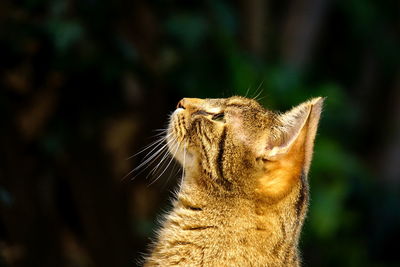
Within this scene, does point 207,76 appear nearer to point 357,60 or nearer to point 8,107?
point 8,107

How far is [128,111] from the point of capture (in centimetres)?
735

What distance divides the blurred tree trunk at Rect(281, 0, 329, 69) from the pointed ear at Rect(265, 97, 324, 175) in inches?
217

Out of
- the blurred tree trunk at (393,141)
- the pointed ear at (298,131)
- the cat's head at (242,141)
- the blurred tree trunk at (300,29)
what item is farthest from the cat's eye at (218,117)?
the blurred tree trunk at (393,141)

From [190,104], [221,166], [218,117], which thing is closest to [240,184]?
[221,166]

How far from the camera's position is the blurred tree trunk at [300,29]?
31.2 ft

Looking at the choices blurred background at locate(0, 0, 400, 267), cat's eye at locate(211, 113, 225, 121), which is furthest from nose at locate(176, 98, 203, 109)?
blurred background at locate(0, 0, 400, 267)

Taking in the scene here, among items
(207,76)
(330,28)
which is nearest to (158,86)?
(207,76)

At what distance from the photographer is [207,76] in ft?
22.2

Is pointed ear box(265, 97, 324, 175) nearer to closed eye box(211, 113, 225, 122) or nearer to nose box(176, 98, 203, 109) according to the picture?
closed eye box(211, 113, 225, 122)

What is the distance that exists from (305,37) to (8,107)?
15.5ft

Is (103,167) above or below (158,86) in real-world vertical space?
below

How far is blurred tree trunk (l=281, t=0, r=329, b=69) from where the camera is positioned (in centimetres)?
951

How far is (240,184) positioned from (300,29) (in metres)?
5.72

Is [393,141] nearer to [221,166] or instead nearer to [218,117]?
[218,117]
